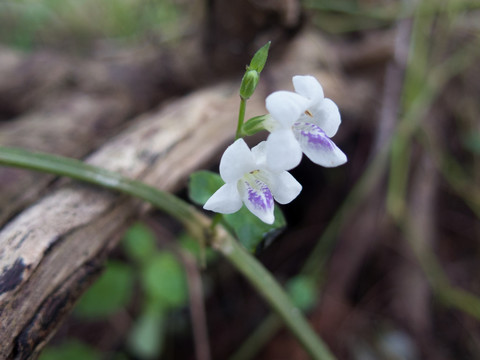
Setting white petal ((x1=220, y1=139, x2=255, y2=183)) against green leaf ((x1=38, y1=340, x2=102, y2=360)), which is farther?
green leaf ((x1=38, y1=340, x2=102, y2=360))

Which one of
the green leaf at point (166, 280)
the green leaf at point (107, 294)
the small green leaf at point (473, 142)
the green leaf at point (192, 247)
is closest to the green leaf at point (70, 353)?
the green leaf at point (107, 294)

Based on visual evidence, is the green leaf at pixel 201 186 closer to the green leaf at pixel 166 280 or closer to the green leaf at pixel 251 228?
the green leaf at pixel 251 228

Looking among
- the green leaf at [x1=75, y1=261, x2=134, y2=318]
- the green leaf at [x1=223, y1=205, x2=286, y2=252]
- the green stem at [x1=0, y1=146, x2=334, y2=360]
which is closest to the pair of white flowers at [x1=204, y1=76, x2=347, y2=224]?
the green leaf at [x1=223, y1=205, x2=286, y2=252]

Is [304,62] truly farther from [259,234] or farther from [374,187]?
[259,234]

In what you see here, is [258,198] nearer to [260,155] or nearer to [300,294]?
[260,155]

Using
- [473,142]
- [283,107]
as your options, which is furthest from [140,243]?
[473,142]

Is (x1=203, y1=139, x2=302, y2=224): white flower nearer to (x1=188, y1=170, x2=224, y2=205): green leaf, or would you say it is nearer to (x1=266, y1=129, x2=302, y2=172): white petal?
(x1=266, y1=129, x2=302, y2=172): white petal

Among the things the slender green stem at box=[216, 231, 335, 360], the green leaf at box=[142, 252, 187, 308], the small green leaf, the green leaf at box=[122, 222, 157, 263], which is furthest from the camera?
the small green leaf
